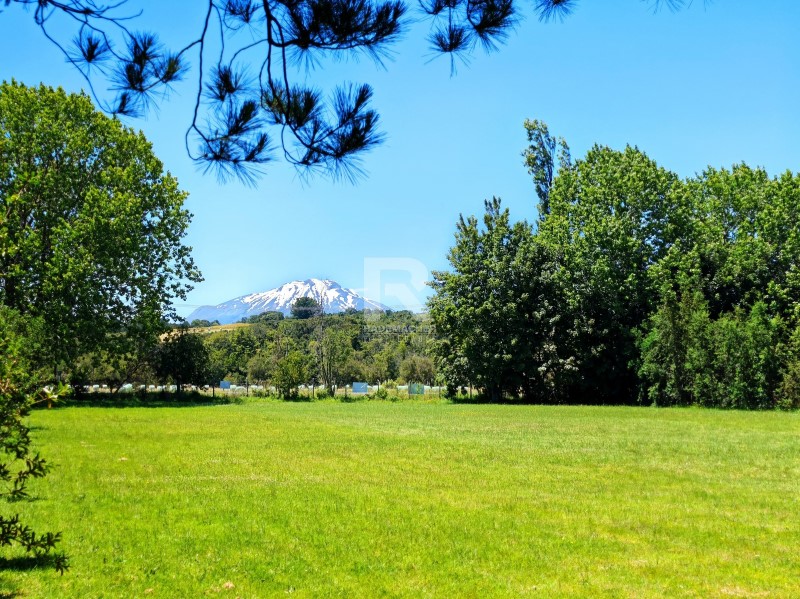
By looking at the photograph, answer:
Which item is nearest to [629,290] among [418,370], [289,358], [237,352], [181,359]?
[289,358]

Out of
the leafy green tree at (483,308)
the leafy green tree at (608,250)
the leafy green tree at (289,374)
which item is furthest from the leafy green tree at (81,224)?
the leafy green tree at (608,250)

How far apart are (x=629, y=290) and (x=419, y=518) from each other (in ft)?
80.7

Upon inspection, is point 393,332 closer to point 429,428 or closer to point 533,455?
point 429,428

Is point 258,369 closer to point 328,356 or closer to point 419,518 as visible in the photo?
→ point 328,356

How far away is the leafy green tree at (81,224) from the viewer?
25.1m

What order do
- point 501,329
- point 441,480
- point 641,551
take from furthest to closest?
1. point 501,329
2. point 441,480
3. point 641,551

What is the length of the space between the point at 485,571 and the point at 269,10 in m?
4.58

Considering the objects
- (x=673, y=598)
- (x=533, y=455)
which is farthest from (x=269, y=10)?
(x=533, y=455)

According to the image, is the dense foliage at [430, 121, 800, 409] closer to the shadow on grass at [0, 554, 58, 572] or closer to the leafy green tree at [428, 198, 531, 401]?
the leafy green tree at [428, 198, 531, 401]

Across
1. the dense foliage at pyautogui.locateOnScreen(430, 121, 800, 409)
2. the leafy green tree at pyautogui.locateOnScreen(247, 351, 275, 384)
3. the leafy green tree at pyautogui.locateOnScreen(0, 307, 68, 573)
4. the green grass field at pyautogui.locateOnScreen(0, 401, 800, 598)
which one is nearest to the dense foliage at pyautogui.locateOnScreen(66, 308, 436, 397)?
the leafy green tree at pyautogui.locateOnScreen(247, 351, 275, 384)

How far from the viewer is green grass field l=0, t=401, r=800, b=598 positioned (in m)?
4.85

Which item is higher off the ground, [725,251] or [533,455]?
[725,251]

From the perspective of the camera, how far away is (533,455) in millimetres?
11398

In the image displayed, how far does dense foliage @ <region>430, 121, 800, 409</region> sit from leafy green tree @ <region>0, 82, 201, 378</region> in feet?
48.4
